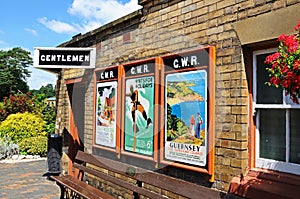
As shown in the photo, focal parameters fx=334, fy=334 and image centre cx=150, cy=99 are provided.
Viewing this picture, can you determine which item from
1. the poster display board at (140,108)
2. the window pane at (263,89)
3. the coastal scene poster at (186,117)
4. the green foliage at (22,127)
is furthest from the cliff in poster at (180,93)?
the green foliage at (22,127)

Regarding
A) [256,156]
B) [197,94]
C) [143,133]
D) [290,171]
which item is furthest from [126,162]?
[290,171]

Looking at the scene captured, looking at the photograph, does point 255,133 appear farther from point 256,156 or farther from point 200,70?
point 200,70

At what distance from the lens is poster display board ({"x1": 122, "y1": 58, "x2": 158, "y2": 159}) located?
5.29 m

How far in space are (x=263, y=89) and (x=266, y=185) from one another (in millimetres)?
1065

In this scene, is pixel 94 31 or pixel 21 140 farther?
pixel 21 140

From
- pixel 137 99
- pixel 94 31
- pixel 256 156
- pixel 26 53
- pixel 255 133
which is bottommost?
pixel 256 156

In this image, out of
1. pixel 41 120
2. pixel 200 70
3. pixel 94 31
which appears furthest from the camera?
pixel 41 120

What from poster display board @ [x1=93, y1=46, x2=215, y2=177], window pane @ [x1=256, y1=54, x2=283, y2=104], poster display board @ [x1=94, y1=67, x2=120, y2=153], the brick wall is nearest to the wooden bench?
poster display board @ [x1=93, y1=46, x2=215, y2=177]

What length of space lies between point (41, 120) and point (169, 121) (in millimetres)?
10136

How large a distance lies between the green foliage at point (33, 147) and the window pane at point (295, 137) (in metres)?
9.92

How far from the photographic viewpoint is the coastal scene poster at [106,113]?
636cm

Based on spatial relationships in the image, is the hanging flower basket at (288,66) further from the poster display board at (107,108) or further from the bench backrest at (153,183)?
the poster display board at (107,108)

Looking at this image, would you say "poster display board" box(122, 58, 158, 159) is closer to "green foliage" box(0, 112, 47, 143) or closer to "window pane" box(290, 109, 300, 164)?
"window pane" box(290, 109, 300, 164)

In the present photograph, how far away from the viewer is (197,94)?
4441 mm
